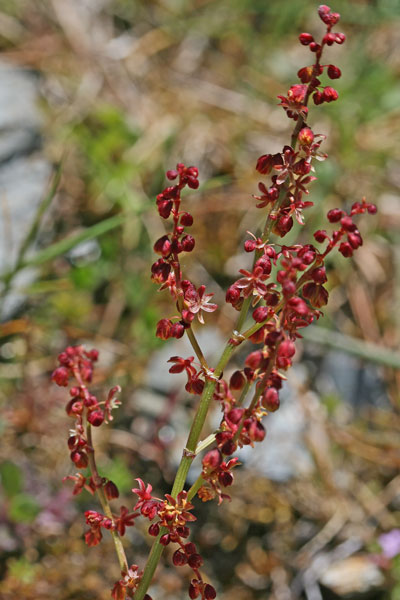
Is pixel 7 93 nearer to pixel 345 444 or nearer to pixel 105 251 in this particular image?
pixel 105 251

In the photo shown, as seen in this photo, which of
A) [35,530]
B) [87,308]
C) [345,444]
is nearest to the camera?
[35,530]

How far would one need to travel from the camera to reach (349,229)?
4.41ft

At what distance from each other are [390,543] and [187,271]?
1514 millimetres

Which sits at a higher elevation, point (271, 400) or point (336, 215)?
point (336, 215)

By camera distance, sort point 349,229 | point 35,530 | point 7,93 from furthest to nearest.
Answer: point 7,93 → point 35,530 → point 349,229

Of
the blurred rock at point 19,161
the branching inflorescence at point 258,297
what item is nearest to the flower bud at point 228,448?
the branching inflorescence at point 258,297

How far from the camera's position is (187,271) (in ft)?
11.4

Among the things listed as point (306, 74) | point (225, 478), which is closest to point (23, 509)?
point (225, 478)

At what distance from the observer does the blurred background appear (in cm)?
268

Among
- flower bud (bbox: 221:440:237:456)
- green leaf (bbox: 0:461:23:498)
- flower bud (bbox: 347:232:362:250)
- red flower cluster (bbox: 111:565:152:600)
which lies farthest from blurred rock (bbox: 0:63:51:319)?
flower bud (bbox: 347:232:362:250)

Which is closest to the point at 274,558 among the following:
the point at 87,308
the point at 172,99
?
the point at 87,308

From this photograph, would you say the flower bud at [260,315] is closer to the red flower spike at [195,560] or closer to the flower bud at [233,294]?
the flower bud at [233,294]

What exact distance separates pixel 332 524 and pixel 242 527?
355 millimetres

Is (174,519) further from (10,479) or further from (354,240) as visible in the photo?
(10,479)
